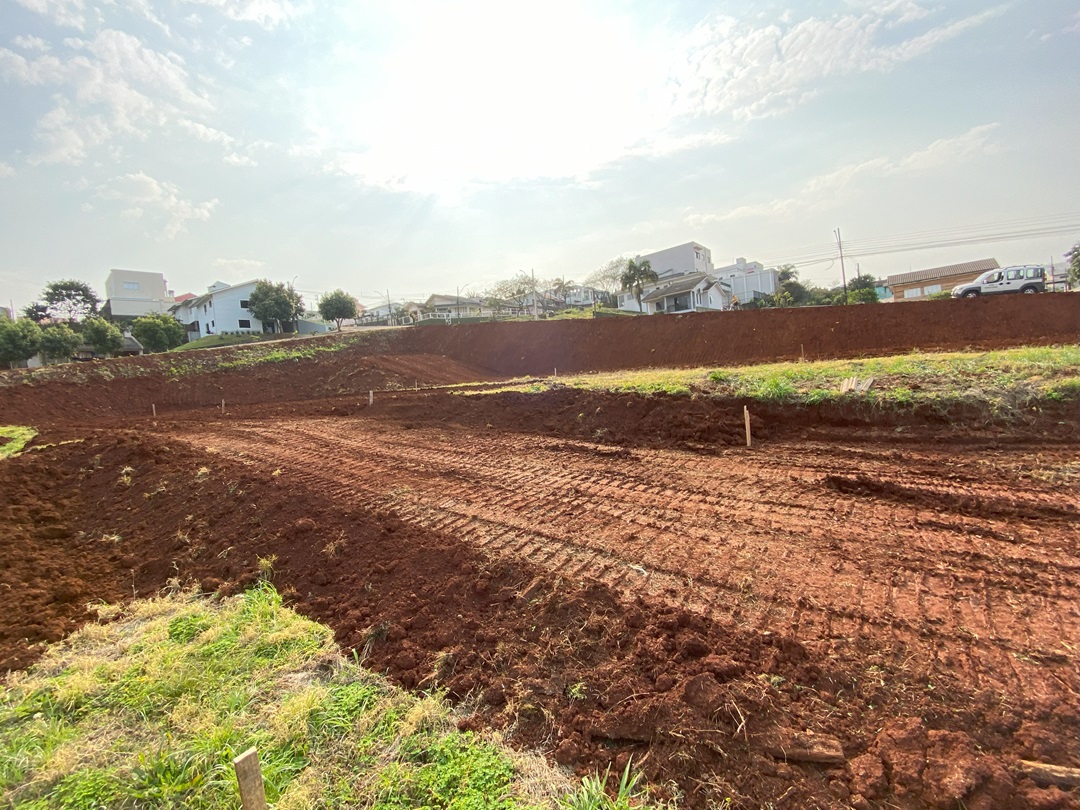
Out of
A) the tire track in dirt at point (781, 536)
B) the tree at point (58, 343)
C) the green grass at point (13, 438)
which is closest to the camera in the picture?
the tire track in dirt at point (781, 536)

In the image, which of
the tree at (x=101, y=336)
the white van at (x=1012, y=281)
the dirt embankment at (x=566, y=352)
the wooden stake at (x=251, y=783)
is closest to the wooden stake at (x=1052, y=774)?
the wooden stake at (x=251, y=783)

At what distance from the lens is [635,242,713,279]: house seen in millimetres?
65000

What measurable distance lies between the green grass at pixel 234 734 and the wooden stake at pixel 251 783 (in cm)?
53

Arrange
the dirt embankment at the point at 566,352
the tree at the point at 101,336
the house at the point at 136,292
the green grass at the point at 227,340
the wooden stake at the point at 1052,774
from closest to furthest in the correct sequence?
1. the wooden stake at the point at 1052,774
2. the dirt embankment at the point at 566,352
3. the tree at the point at 101,336
4. the green grass at the point at 227,340
5. the house at the point at 136,292

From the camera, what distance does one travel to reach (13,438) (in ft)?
44.1

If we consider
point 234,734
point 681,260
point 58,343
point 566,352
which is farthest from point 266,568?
point 681,260

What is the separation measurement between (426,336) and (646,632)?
3107cm

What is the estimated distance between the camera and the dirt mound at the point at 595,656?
2385 millimetres

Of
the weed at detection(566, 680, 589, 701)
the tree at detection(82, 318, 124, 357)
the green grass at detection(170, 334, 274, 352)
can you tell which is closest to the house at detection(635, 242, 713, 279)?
the green grass at detection(170, 334, 274, 352)

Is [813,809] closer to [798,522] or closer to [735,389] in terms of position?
[798,522]

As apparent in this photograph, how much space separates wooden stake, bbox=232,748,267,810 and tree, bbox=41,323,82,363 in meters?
44.2

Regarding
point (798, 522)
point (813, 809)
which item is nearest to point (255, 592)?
point (813, 809)

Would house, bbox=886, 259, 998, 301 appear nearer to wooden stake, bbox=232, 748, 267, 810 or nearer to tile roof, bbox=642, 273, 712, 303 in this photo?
tile roof, bbox=642, 273, 712, 303

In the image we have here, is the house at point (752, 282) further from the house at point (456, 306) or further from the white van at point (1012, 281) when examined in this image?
the white van at point (1012, 281)
